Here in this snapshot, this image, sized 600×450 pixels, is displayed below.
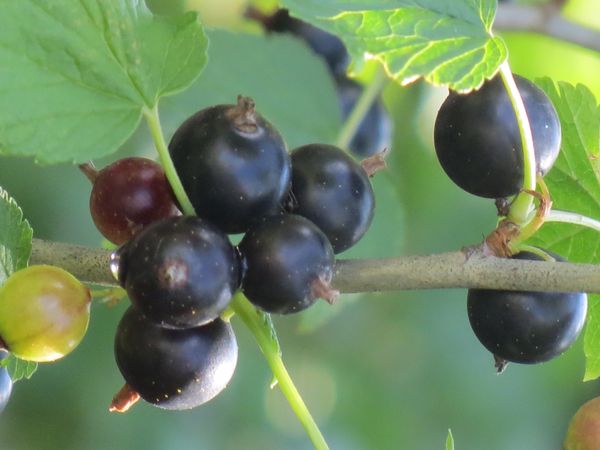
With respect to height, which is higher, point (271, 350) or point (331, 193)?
point (331, 193)

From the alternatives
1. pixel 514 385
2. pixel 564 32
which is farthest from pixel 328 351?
pixel 564 32

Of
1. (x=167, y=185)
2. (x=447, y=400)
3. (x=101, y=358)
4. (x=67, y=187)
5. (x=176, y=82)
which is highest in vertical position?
(x=176, y=82)

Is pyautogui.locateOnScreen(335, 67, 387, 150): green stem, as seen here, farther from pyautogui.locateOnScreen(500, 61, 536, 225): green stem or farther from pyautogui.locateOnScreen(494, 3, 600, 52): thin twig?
pyautogui.locateOnScreen(500, 61, 536, 225): green stem

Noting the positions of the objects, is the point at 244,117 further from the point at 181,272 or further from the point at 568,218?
the point at 568,218

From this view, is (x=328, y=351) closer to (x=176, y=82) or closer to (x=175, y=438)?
(x=175, y=438)

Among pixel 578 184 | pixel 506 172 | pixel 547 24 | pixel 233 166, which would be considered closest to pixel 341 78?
pixel 547 24

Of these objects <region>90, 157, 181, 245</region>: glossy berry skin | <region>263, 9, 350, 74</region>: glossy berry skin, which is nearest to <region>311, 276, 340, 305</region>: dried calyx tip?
<region>90, 157, 181, 245</region>: glossy berry skin

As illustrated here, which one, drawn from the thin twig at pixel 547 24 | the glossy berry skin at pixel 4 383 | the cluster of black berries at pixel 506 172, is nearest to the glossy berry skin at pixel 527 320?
the cluster of black berries at pixel 506 172
